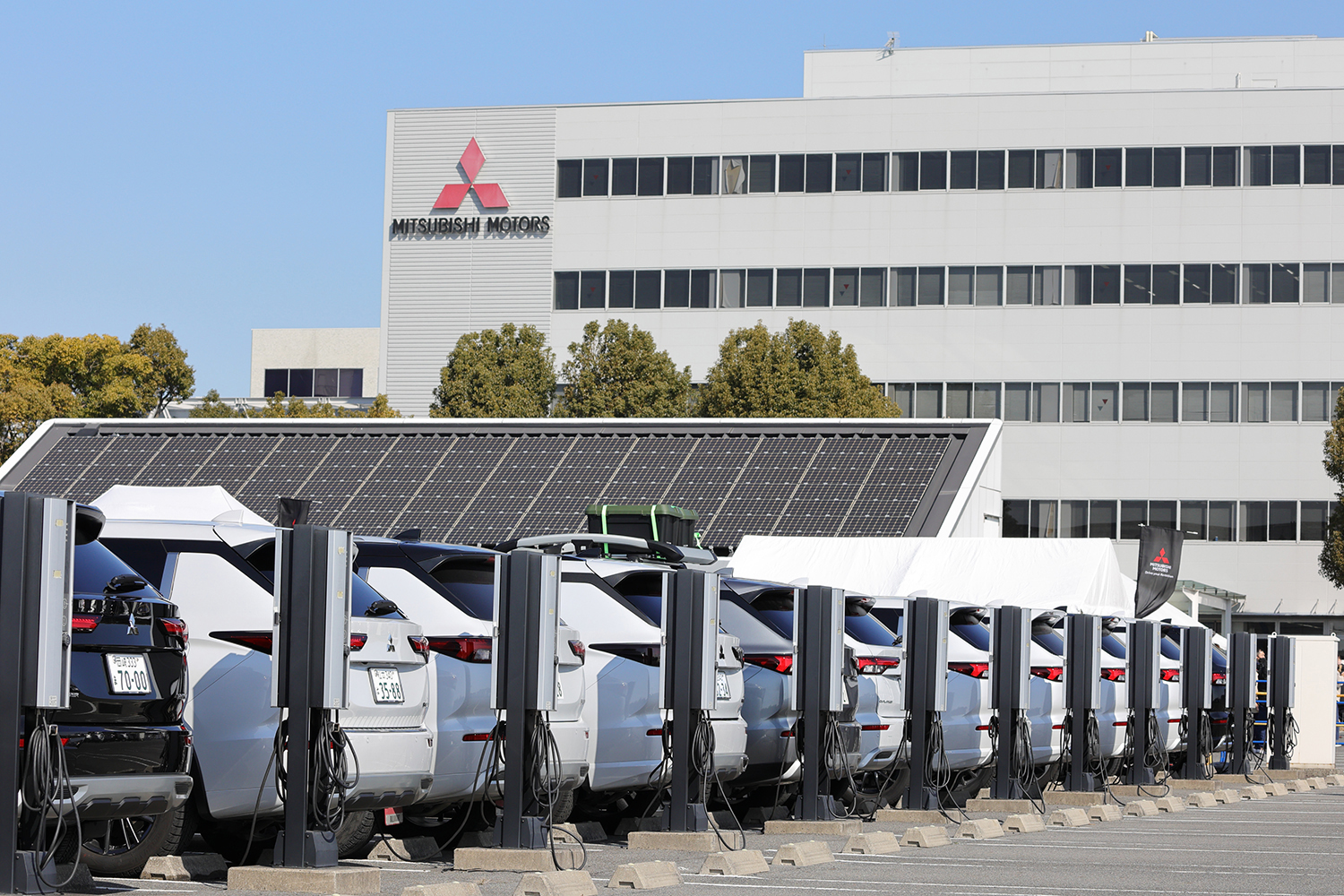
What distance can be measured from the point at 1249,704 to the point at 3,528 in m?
19.1

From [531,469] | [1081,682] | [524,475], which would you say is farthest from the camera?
[531,469]

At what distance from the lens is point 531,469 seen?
3416 cm

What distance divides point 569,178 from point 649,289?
4.55 meters

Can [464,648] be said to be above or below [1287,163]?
below

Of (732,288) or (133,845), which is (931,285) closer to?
(732,288)

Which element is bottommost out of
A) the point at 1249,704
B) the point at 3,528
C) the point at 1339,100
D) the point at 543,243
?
the point at 1249,704

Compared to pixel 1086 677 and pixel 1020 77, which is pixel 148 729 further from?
pixel 1020 77

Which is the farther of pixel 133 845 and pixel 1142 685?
pixel 1142 685

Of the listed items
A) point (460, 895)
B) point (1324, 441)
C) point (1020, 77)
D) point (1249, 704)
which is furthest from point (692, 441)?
point (1020, 77)

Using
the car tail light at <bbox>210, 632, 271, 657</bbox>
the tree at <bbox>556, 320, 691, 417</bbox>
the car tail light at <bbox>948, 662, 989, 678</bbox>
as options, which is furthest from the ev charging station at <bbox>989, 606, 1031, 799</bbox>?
the tree at <bbox>556, 320, 691, 417</bbox>

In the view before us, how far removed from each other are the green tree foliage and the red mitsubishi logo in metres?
26.5

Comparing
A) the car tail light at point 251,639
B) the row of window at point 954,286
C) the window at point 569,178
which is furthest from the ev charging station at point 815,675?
the window at point 569,178

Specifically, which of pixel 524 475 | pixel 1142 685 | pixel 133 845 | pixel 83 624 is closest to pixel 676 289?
pixel 524 475

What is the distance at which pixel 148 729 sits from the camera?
774 cm
